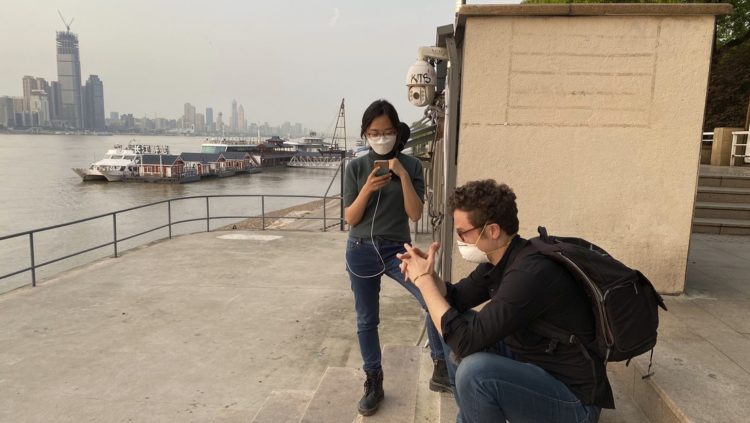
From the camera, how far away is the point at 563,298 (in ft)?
5.32

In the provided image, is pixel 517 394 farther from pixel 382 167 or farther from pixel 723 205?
pixel 723 205

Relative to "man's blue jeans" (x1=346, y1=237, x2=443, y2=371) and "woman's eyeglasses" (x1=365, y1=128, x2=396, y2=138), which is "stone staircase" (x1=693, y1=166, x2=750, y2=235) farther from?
"woman's eyeglasses" (x1=365, y1=128, x2=396, y2=138)

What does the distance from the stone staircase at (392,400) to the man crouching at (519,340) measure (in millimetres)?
777

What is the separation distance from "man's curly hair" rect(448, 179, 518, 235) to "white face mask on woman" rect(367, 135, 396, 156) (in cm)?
77

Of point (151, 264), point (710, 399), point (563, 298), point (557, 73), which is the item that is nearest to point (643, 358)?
Answer: point (710, 399)

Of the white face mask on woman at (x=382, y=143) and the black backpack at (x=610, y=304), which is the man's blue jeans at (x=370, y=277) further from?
the black backpack at (x=610, y=304)

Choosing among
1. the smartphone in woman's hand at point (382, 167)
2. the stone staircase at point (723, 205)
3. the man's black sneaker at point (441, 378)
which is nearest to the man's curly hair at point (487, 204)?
the smartphone in woman's hand at point (382, 167)

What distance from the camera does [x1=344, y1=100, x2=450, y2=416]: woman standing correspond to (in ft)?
8.20

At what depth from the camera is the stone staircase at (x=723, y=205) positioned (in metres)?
7.29

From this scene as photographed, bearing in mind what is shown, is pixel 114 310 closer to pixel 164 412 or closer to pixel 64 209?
pixel 164 412

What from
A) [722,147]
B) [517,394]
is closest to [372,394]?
[517,394]

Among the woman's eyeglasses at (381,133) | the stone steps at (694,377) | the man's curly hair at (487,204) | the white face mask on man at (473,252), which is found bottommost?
the stone steps at (694,377)

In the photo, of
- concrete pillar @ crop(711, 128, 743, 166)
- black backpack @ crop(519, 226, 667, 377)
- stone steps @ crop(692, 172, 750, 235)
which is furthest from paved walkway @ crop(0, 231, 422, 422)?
concrete pillar @ crop(711, 128, 743, 166)

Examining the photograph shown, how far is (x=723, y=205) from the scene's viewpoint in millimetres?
7512
